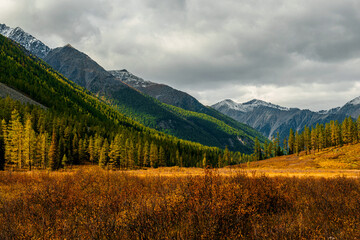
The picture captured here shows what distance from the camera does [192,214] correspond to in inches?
261

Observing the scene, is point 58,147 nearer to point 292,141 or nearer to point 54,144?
point 54,144

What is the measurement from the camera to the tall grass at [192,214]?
236 inches

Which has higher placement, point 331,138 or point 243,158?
point 331,138

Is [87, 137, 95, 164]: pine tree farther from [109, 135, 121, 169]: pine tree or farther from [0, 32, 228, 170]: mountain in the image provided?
[109, 135, 121, 169]: pine tree

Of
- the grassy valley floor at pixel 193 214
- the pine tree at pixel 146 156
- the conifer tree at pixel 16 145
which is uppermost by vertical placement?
the conifer tree at pixel 16 145

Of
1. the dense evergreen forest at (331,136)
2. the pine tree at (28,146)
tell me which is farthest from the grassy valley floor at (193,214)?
the dense evergreen forest at (331,136)

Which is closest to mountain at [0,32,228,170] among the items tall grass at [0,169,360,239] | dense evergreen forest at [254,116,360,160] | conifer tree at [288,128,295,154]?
conifer tree at [288,128,295,154]

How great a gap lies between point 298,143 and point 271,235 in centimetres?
11704

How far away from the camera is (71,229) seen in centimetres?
651

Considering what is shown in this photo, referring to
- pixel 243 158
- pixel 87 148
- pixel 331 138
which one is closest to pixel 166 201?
pixel 87 148

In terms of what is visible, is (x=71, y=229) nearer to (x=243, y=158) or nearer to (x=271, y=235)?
(x=271, y=235)

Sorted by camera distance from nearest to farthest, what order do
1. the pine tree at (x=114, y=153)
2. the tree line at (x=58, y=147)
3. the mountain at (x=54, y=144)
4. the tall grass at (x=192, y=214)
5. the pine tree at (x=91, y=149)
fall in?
the tall grass at (x=192, y=214)
the tree line at (x=58, y=147)
the mountain at (x=54, y=144)
the pine tree at (x=114, y=153)
the pine tree at (x=91, y=149)

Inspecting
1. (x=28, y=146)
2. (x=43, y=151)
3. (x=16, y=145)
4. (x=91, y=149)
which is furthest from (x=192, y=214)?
(x=91, y=149)

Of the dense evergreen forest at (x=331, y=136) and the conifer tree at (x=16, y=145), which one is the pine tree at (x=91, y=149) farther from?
the dense evergreen forest at (x=331, y=136)
